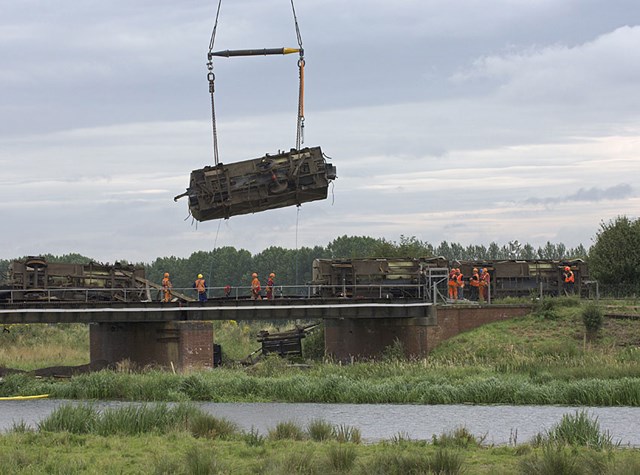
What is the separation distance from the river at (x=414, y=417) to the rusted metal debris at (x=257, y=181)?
9.36 meters

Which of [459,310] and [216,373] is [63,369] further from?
[459,310]

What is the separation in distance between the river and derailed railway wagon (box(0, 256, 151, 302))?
53.7ft

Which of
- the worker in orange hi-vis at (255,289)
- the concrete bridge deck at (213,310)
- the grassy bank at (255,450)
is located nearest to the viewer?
the grassy bank at (255,450)

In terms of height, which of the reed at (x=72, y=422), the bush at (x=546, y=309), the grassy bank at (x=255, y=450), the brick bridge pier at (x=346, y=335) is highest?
the bush at (x=546, y=309)

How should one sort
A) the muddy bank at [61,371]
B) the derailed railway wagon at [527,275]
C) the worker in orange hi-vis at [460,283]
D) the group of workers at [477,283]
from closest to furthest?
1. the muddy bank at [61,371]
2. the worker in orange hi-vis at [460,283]
3. the group of workers at [477,283]
4. the derailed railway wagon at [527,275]

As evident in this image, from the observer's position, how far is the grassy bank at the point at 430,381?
36031mm

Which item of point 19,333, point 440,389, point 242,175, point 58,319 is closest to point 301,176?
point 242,175

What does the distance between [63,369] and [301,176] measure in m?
15.0

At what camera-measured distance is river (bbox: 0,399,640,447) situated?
95.4 feet

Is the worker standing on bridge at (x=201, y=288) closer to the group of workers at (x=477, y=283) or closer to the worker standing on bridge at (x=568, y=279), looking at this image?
the group of workers at (x=477, y=283)

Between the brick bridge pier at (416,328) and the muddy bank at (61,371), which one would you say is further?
the brick bridge pier at (416,328)

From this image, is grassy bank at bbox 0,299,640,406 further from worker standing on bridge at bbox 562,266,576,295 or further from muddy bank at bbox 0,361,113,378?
worker standing on bridge at bbox 562,266,576,295

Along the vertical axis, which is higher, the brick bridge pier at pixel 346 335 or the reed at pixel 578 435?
the brick bridge pier at pixel 346 335

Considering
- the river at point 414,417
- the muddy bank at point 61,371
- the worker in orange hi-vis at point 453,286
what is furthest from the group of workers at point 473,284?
the river at point 414,417
